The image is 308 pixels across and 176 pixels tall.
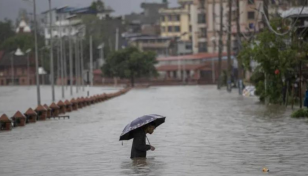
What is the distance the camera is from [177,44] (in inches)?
7731

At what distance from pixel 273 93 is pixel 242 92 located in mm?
26919

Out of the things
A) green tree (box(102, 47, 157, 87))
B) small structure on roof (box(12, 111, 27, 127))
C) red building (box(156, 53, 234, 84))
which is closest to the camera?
small structure on roof (box(12, 111, 27, 127))

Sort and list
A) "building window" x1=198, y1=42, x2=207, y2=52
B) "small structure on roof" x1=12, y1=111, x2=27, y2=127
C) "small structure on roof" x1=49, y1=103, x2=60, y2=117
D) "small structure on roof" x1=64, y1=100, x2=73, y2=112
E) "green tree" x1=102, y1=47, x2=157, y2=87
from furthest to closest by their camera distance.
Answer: "building window" x1=198, y1=42, x2=207, y2=52
"green tree" x1=102, y1=47, x2=157, y2=87
"small structure on roof" x1=64, y1=100, x2=73, y2=112
"small structure on roof" x1=49, y1=103, x2=60, y2=117
"small structure on roof" x1=12, y1=111, x2=27, y2=127

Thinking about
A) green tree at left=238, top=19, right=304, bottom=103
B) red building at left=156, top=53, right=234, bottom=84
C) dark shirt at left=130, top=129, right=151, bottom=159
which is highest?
green tree at left=238, top=19, right=304, bottom=103

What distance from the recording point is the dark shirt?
68.7 ft

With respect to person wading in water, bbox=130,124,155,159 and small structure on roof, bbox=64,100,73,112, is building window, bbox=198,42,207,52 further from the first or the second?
person wading in water, bbox=130,124,155,159

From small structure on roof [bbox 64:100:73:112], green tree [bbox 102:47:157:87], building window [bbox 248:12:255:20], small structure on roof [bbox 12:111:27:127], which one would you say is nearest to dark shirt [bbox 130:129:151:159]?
small structure on roof [bbox 12:111:27:127]

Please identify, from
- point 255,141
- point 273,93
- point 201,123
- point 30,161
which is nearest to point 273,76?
point 273,93

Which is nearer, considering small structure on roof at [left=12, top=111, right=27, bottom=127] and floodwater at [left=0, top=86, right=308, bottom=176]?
floodwater at [left=0, top=86, right=308, bottom=176]

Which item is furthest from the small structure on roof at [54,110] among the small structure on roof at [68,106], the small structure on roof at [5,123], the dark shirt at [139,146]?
the dark shirt at [139,146]

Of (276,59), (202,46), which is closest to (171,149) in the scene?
(276,59)

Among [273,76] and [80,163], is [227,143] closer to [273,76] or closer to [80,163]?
[80,163]

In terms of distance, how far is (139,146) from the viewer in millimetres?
21062

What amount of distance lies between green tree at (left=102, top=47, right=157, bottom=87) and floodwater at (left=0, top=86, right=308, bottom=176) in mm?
103941
